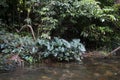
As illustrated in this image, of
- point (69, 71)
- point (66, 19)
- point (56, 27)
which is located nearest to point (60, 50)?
point (69, 71)

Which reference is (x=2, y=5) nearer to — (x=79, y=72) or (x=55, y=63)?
(x=55, y=63)

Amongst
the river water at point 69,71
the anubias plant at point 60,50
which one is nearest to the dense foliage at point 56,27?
the anubias plant at point 60,50

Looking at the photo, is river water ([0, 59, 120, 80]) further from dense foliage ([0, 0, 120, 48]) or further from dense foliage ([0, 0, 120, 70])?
dense foliage ([0, 0, 120, 48])

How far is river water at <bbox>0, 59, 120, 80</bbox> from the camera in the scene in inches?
274

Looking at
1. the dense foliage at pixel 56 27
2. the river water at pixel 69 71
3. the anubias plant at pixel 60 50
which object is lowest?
the river water at pixel 69 71

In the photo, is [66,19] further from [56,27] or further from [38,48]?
[38,48]

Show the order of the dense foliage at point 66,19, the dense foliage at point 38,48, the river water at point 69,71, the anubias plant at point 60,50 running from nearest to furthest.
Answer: the river water at point 69,71
the dense foliage at point 38,48
the anubias plant at point 60,50
the dense foliage at point 66,19

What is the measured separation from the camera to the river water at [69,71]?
274 inches

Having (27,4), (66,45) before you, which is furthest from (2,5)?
(66,45)

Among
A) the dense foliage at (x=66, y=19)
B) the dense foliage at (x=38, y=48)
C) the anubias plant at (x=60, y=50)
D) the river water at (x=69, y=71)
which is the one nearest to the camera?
the river water at (x=69, y=71)

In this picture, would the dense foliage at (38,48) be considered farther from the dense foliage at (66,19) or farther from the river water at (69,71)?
the dense foliage at (66,19)

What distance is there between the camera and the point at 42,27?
31.6ft

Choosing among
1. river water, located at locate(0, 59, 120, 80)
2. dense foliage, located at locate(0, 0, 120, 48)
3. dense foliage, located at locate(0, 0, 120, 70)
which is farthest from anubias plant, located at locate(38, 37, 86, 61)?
dense foliage, located at locate(0, 0, 120, 48)

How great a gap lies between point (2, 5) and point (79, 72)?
13.5 ft
